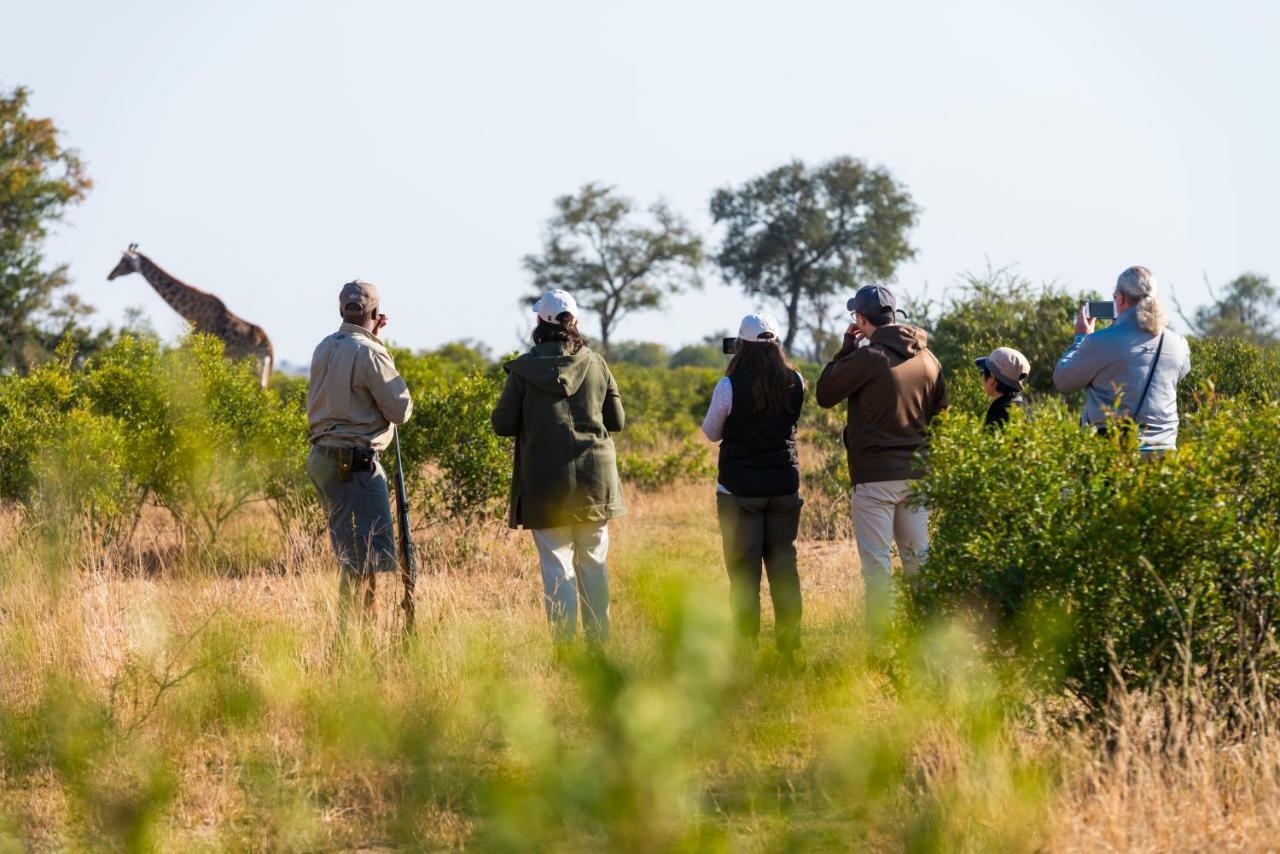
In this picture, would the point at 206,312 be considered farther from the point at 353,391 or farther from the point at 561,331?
the point at 561,331

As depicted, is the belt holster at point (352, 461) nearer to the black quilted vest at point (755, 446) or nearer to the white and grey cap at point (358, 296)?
the white and grey cap at point (358, 296)

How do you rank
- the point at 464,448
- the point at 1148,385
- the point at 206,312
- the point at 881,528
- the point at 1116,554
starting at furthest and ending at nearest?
1. the point at 206,312
2. the point at 464,448
3. the point at 881,528
4. the point at 1148,385
5. the point at 1116,554

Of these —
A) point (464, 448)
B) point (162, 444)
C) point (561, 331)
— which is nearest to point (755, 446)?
point (561, 331)

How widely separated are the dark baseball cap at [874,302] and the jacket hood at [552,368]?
1.35 metres

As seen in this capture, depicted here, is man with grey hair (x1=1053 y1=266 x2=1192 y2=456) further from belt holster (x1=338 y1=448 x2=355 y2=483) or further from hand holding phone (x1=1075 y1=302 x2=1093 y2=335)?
belt holster (x1=338 y1=448 x2=355 y2=483)

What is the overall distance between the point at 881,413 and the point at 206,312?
15971mm

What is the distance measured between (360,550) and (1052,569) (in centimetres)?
343

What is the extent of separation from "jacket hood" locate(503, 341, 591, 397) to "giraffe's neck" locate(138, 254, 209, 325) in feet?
48.5

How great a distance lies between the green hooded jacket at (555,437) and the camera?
624 centimetres

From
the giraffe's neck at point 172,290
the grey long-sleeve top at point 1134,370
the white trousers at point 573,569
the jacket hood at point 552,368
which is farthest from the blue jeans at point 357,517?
the giraffe's neck at point 172,290

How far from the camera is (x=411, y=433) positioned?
8.95m

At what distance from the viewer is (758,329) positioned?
6266 millimetres

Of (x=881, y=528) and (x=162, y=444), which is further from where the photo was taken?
(x=162, y=444)

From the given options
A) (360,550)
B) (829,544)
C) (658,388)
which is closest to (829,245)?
(658,388)
